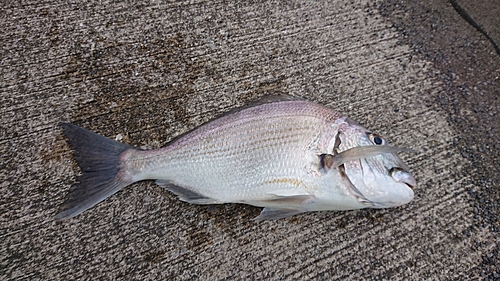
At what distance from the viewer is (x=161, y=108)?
2.40 m

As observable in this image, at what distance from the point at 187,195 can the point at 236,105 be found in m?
0.78

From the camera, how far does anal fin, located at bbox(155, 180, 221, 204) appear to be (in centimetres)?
200

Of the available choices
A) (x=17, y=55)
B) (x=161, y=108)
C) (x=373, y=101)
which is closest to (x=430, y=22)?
(x=373, y=101)

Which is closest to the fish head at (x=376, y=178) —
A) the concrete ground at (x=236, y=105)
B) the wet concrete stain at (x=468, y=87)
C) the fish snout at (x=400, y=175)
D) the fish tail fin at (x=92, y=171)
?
the fish snout at (x=400, y=175)

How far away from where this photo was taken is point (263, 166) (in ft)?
6.31

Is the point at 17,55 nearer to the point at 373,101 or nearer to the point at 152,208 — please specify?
the point at 152,208

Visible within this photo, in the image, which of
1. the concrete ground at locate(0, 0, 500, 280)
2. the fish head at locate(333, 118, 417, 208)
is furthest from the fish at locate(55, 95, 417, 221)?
the concrete ground at locate(0, 0, 500, 280)

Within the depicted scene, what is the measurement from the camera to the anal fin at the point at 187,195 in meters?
2.00

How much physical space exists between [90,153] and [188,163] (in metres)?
0.58

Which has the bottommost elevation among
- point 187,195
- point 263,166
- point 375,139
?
point 187,195

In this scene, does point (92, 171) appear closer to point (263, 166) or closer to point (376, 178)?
point (263, 166)

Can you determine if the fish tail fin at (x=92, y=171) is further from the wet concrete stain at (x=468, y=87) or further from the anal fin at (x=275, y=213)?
the wet concrete stain at (x=468, y=87)

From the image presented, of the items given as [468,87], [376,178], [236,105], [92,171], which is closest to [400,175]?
[376,178]

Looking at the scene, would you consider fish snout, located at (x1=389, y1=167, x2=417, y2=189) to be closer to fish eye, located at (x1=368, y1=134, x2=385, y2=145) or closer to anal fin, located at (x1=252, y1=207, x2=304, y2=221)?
fish eye, located at (x1=368, y1=134, x2=385, y2=145)
